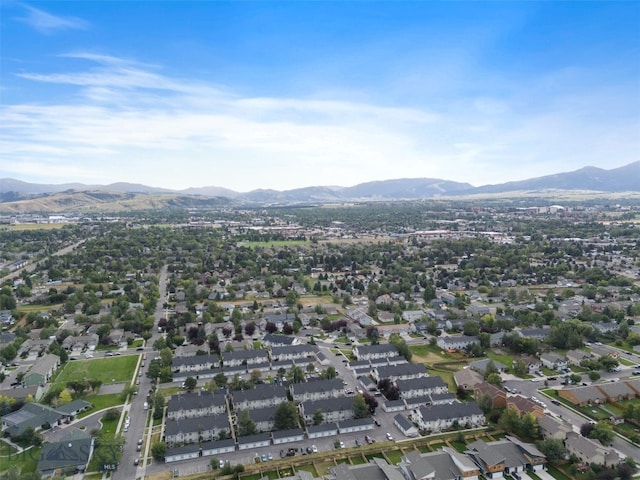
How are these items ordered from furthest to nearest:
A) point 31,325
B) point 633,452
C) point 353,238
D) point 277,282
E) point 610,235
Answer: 1. point 353,238
2. point 610,235
3. point 277,282
4. point 31,325
5. point 633,452

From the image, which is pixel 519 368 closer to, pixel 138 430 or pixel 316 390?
pixel 316 390

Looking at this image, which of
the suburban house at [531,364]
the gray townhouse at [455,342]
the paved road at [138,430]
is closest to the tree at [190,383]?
the paved road at [138,430]

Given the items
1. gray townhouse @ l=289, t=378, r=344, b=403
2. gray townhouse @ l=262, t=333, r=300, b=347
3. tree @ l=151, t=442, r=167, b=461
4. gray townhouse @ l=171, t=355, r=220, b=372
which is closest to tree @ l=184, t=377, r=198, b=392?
gray townhouse @ l=171, t=355, r=220, b=372

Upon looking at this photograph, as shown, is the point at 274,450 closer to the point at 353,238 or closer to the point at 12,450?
the point at 12,450

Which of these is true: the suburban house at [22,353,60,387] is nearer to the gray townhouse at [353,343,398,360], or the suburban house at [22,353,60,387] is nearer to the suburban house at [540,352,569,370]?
the gray townhouse at [353,343,398,360]

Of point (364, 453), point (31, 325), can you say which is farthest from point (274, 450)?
point (31, 325)

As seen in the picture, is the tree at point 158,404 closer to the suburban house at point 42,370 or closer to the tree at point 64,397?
the tree at point 64,397

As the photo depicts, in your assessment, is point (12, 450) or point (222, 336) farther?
point (222, 336)

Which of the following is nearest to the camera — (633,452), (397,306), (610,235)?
(633,452)
